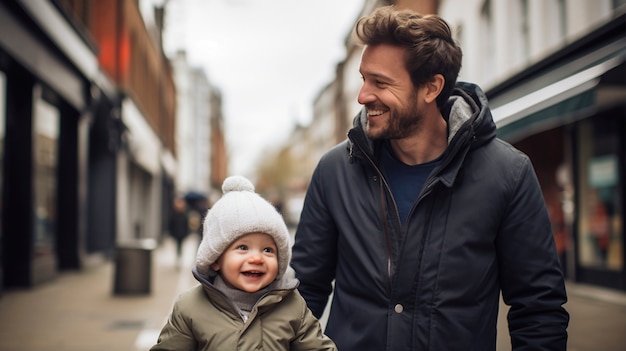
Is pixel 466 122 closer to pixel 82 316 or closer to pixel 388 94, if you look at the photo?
pixel 388 94

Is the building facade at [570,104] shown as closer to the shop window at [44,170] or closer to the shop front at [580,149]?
the shop front at [580,149]

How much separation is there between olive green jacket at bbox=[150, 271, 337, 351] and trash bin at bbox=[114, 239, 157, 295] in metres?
10.00

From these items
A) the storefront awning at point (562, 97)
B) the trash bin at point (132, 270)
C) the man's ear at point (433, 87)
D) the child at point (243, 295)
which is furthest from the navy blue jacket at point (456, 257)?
the trash bin at point (132, 270)

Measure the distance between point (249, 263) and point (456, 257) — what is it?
0.70m

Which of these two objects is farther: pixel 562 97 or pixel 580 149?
pixel 580 149

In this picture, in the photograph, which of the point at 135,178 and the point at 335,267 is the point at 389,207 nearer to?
the point at 335,267

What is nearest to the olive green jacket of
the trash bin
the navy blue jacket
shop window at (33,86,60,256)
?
the navy blue jacket

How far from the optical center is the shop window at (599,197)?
1289 cm

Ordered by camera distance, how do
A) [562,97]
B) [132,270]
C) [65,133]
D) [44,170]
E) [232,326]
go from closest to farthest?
[232,326] < [562,97] < [132,270] < [44,170] < [65,133]

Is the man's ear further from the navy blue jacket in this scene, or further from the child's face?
the child's face

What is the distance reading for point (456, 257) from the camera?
102 inches

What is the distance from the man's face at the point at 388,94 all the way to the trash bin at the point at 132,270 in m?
10.1

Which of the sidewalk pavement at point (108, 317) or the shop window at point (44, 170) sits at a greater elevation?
the shop window at point (44, 170)

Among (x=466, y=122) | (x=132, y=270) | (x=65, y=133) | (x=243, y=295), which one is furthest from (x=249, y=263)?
(x=65, y=133)
